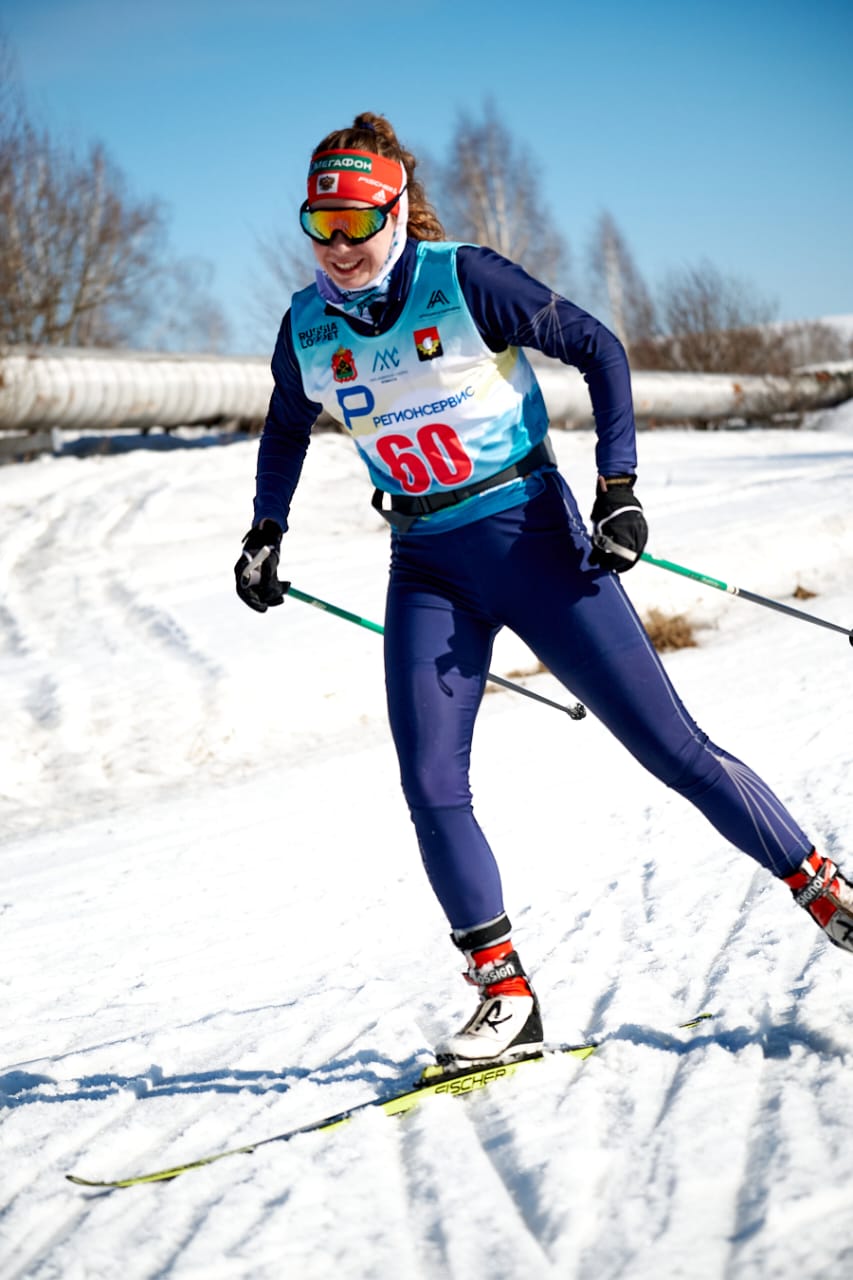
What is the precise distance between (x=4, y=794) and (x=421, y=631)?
4.97 metres

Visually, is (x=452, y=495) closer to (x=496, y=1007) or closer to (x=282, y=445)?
(x=282, y=445)

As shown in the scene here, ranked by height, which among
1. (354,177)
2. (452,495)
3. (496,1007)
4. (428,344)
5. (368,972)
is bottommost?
(368,972)

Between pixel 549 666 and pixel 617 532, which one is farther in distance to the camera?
pixel 549 666

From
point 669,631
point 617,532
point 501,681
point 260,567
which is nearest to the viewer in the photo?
point 617,532

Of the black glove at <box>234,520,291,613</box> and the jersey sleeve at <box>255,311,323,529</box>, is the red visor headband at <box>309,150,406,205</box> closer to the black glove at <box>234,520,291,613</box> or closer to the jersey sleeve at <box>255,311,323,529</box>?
the jersey sleeve at <box>255,311,323,529</box>

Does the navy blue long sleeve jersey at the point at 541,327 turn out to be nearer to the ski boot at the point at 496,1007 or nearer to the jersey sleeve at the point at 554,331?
the jersey sleeve at the point at 554,331

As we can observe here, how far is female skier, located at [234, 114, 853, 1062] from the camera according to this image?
9.32 feet

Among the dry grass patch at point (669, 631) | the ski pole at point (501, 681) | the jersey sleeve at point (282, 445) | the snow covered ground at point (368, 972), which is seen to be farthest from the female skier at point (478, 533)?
the dry grass patch at point (669, 631)

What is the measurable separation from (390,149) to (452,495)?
859mm

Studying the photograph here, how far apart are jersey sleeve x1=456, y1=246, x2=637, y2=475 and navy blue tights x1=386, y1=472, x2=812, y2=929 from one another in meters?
0.21

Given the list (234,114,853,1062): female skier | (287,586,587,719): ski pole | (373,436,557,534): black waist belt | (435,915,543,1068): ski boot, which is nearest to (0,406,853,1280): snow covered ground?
(435,915,543,1068): ski boot

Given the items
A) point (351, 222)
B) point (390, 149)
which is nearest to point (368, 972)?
point (351, 222)

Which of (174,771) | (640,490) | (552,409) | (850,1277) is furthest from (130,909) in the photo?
(552,409)

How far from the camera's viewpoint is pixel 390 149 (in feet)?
9.91
